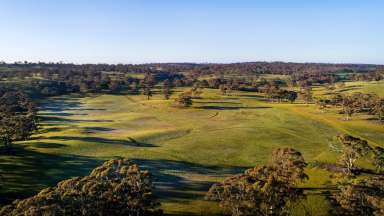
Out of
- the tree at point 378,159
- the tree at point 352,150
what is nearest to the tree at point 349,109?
the tree at point 352,150

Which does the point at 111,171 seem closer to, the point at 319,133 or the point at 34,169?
the point at 34,169

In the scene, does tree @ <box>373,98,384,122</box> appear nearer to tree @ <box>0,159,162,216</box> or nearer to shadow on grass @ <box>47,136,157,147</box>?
shadow on grass @ <box>47,136,157,147</box>

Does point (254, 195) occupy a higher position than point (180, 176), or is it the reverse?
point (254, 195)

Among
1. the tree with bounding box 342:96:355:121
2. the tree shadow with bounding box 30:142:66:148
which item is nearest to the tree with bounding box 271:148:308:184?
the tree shadow with bounding box 30:142:66:148

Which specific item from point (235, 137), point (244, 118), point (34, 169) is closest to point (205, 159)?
point (235, 137)

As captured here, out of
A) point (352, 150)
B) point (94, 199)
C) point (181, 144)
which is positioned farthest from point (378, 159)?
point (94, 199)

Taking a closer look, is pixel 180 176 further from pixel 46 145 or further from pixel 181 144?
pixel 46 145
